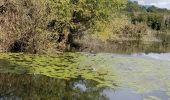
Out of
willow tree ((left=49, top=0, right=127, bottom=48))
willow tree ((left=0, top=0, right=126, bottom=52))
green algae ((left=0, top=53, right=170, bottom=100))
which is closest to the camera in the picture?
green algae ((left=0, top=53, right=170, bottom=100))

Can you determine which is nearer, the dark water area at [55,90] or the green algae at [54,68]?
the dark water area at [55,90]

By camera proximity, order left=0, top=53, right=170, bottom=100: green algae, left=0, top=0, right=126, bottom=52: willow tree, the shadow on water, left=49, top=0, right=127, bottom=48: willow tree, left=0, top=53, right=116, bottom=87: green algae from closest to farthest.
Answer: the shadow on water < left=0, top=53, right=170, bottom=100: green algae < left=0, top=53, right=116, bottom=87: green algae < left=0, top=0, right=126, bottom=52: willow tree < left=49, top=0, right=127, bottom=48: willow tree

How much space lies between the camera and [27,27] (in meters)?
20.2

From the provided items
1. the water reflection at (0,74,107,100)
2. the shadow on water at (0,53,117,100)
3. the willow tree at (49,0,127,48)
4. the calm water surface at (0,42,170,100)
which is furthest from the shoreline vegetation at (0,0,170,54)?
the water reflection at (0,74,107,100)

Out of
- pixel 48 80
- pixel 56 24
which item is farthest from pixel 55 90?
pixel 56 24

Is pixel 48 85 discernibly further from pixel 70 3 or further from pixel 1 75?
pixel 70 3

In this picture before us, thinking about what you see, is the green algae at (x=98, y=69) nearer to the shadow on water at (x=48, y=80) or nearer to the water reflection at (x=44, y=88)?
the shadow on water at (x=48, y=80)

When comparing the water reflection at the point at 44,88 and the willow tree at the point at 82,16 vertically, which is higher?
the willow tree at the point at 82,16

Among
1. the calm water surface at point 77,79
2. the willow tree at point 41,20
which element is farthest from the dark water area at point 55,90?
the willow tree at point 41,20

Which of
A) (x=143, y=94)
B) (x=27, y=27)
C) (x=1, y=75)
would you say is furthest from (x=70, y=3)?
(x=143, y=94)

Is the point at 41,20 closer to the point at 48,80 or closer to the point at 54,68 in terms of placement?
the point at 54,68

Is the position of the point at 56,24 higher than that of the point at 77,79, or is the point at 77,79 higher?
the point at 56,24

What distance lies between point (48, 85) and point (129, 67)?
5.50 m

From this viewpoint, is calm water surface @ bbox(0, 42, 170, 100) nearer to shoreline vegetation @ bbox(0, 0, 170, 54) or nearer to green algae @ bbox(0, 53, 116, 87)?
green algae @ bbox(0, 53, 116, 87)
